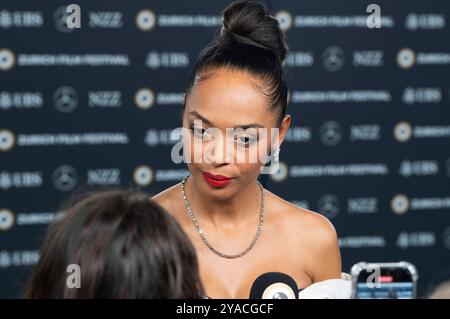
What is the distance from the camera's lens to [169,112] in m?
3.17

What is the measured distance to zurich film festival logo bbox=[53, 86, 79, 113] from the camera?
3072 mm

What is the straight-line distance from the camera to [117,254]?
107 centimetres

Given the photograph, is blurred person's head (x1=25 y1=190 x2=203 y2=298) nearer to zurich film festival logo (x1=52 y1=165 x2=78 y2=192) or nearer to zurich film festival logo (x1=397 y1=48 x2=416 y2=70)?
zurich film festival logo (x1=52 y1=165 x2=78 y2=192)

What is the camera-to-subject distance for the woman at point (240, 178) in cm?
188

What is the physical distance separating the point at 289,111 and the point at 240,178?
1.34 meters

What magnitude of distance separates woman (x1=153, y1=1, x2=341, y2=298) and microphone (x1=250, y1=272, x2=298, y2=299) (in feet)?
0.24

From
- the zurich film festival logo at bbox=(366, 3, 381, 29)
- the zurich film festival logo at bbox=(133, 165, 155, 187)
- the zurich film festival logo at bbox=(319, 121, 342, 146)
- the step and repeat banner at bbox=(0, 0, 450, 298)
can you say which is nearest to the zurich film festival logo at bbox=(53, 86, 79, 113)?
the step and repeat banner at bbox=(0, 0, 450, 298)

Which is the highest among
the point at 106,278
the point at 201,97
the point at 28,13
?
the point at 28,13

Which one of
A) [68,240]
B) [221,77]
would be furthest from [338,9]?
[68,240]

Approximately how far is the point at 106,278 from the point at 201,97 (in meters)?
0.89

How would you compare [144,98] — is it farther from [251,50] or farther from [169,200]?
[251,50]

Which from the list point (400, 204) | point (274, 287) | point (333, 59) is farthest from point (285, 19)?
point (274, 287)

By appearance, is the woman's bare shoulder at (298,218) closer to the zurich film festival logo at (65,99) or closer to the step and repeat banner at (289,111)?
the step and repeat banner at (289,111)
